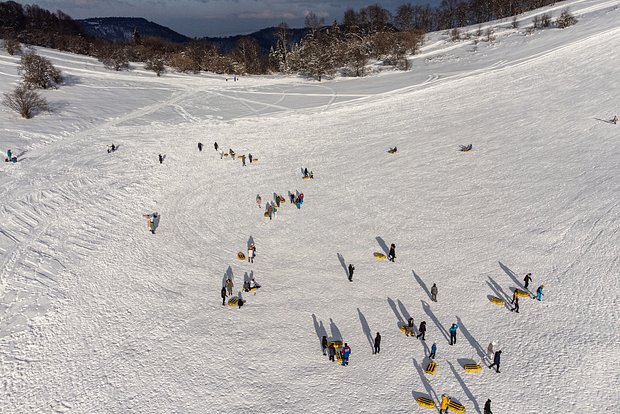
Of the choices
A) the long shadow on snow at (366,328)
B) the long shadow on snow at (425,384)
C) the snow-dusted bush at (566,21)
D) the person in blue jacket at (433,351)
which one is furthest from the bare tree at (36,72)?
the snow-dusted bush at (566,21)

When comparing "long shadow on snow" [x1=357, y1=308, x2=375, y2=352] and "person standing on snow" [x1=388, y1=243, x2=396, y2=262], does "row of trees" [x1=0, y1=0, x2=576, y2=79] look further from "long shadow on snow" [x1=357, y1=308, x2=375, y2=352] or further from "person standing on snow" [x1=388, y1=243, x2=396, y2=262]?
"long shadow on snow" [x1=357, y1=308, x2=375, y2=352]

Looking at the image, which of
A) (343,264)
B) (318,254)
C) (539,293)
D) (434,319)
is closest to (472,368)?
(434,319)

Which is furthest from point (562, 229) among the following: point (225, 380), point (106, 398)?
point (106, 398)

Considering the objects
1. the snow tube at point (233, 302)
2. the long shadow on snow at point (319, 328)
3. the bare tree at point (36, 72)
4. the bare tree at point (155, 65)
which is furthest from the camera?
the bare tree at point (155, 65)

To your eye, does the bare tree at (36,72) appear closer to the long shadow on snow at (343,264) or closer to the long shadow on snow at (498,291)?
the long shadow on snow at (343,264)

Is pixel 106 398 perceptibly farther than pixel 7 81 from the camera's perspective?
No

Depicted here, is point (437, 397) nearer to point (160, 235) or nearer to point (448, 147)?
point (160, 235)
